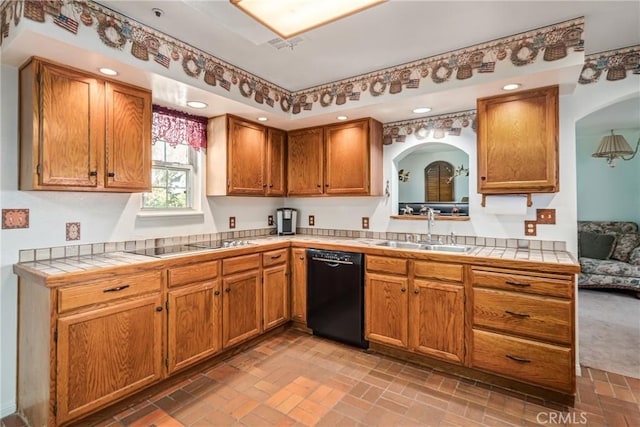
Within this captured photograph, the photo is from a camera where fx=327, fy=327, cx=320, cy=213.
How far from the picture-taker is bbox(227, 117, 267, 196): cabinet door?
3.16 metres

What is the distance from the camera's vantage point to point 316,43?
92.7 inches

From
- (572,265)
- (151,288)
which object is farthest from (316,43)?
(572,265)

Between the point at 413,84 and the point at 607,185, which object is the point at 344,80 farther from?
the point at 607,185

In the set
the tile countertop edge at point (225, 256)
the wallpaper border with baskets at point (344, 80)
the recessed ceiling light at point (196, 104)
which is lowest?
the tile countertop edge at point (225, 256)

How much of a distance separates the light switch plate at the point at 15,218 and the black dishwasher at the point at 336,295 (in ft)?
7.07

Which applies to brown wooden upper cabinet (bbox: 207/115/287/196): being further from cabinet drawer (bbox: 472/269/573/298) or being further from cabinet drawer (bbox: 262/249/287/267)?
cabinet drawer (bbox: 472/269/573/298)

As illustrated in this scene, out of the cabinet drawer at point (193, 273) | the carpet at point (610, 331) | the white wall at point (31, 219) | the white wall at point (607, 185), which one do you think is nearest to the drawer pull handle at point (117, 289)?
the cabinet drawer at point (193, 273)

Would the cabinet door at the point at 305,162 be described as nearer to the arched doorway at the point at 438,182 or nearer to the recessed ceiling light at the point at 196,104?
the recessed ceiling light at the point at 196,104

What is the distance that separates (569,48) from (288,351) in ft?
Answer: 10.0

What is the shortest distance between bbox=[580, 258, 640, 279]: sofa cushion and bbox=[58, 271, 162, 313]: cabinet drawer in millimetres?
5301

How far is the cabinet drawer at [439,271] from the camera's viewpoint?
2.47 m

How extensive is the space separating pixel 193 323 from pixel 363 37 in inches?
95.0

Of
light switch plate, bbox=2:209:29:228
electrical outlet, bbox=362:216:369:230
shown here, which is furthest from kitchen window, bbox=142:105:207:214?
electrical outlet, bbox=362:216:369:230

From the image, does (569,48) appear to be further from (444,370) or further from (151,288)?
(151,288)
